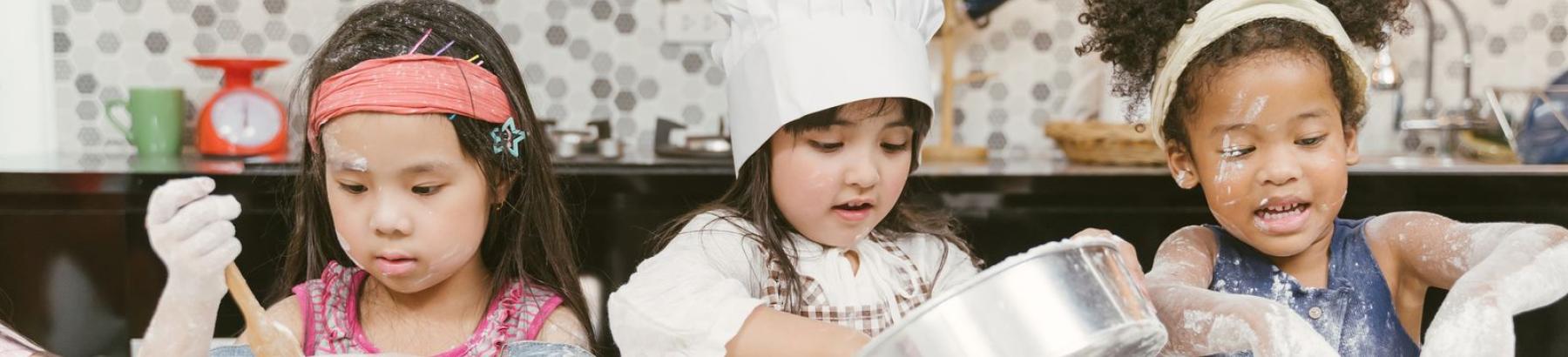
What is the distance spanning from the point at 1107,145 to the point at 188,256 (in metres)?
1.47

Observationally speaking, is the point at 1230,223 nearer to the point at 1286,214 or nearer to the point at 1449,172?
the point at 1286,214

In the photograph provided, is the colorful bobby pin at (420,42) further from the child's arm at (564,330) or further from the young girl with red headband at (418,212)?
the child's arm at (564,330)

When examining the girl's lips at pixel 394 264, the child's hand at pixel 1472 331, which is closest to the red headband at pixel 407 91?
the girl's lips at pixel 394 264

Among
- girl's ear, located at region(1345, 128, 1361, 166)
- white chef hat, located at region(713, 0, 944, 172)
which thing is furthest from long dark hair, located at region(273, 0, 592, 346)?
girl's ear, located at region(1345, 128, 1361, 166)

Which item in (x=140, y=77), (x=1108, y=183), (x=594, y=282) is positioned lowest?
(x=594, y=282)

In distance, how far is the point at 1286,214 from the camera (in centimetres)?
117

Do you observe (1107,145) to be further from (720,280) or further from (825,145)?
(720,280)

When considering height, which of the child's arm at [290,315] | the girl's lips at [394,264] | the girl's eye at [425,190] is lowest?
the child's arm at [290,315]

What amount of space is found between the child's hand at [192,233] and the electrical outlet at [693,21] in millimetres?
1485

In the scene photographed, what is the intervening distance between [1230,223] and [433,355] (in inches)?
31.3

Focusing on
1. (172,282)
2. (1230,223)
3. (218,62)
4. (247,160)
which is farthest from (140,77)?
(1230,223)

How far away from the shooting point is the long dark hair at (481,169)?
1199mm

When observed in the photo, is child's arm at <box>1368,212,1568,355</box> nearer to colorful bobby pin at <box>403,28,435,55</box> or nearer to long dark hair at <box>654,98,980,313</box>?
long dark hair at <box>654,98,980,313</box>

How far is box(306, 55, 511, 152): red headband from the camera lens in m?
1.13
